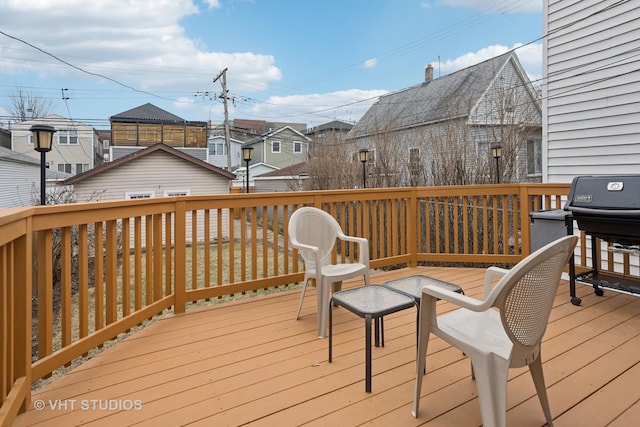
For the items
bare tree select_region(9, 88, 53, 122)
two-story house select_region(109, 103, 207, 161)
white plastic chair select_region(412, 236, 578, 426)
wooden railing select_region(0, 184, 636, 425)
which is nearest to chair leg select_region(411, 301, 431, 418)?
white plastic chair select_region(412, 236, 578, 426)

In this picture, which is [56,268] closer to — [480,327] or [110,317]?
[110,317]

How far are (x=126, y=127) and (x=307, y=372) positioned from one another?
72.6ft

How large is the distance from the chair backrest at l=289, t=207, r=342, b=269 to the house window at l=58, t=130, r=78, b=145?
25.9 m

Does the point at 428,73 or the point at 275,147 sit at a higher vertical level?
the point at 428,73

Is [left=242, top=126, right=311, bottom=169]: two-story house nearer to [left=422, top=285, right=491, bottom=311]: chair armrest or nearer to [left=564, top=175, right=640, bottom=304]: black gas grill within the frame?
Answer: [left=564, top=175, right=640, bottom=304]: black gas grill

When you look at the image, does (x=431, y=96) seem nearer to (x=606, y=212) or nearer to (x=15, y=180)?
(x=606, y=212)

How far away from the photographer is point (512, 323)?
1.28m

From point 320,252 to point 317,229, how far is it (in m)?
0.22

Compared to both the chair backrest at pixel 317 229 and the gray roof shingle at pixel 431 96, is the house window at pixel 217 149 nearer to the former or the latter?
the gray roof shingle at pixel 431 96

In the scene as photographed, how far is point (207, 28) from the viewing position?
13719 mm

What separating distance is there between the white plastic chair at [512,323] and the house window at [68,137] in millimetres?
27652

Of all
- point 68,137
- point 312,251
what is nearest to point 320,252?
point 312,251

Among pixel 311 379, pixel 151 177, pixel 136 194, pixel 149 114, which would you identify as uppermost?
pixel 149 114

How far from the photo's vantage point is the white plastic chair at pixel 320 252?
2516mm
